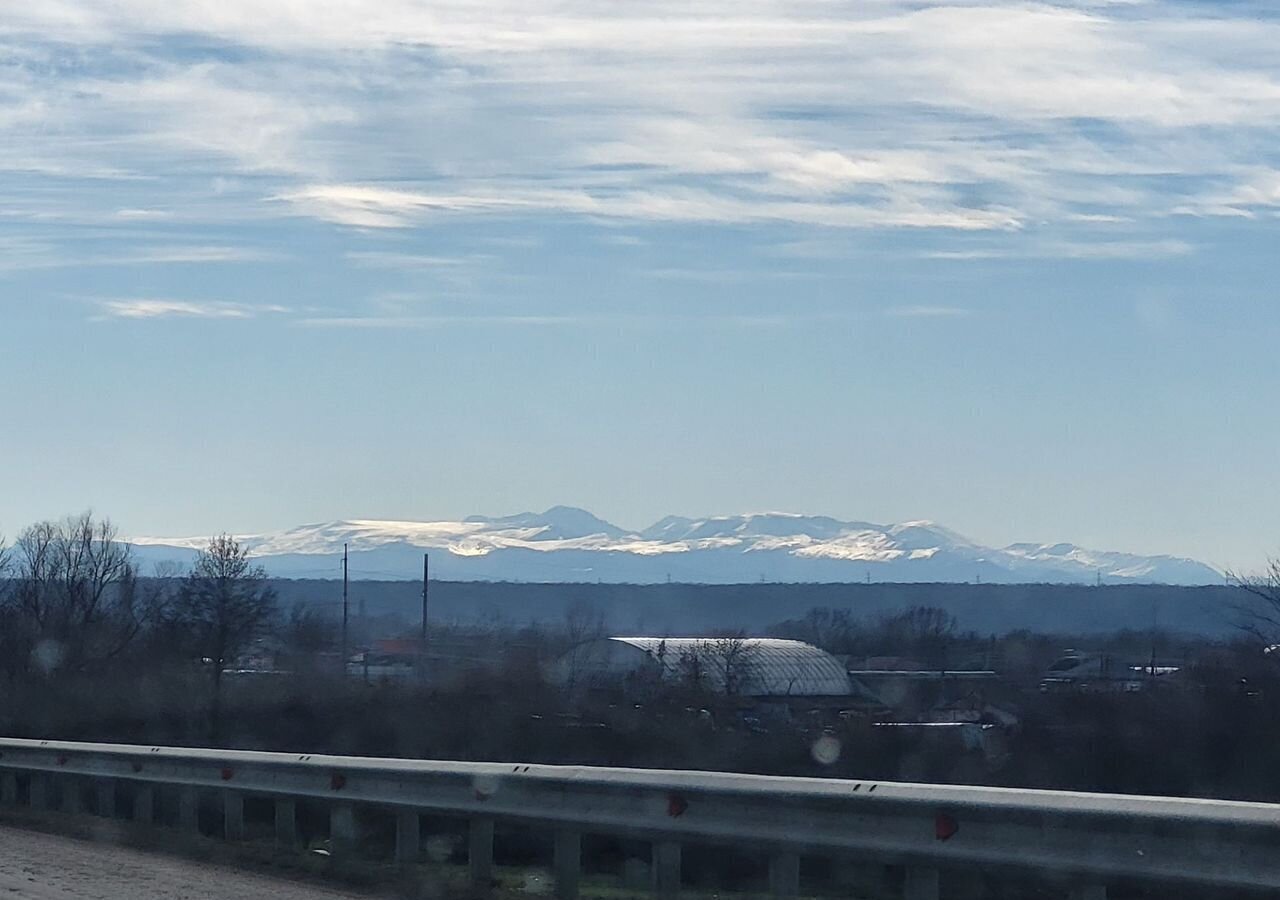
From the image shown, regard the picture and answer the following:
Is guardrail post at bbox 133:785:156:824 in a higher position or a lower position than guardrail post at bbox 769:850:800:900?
lower

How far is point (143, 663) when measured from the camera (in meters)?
48.1

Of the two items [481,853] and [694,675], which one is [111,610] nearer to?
[694,675]

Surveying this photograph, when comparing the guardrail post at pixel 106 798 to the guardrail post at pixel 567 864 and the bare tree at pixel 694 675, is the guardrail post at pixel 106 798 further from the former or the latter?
the bare tree at pixel 694 675

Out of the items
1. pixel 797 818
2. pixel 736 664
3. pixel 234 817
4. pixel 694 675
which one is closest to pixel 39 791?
pixel 234 817

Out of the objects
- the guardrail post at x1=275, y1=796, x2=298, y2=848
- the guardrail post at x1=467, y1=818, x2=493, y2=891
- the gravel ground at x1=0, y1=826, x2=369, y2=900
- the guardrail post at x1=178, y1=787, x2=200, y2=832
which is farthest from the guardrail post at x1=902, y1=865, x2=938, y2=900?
the guardrail post at x1=178, y1=787, x2=200, y2=832

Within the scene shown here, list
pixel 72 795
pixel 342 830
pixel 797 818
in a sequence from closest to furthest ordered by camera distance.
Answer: pixel 797 818
pixel 342 830
pixel 72 795

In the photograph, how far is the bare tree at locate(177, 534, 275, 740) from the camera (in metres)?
60.9

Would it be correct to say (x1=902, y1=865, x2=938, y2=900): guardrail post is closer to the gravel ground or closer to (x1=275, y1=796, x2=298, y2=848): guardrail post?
the gravel ground

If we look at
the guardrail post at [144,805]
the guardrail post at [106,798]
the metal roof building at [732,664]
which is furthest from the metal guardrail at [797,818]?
the metal roof building at [732,664]

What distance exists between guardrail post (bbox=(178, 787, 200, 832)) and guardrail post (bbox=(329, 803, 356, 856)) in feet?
8.33

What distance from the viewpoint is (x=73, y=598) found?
262 feet

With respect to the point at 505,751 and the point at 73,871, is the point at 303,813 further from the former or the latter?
the point at 505,751

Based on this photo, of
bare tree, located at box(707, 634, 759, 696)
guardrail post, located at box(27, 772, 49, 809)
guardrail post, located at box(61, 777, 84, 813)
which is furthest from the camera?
bare tree, located at box(707, 634, 759, 696)

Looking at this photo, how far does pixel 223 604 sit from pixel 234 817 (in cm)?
5206
